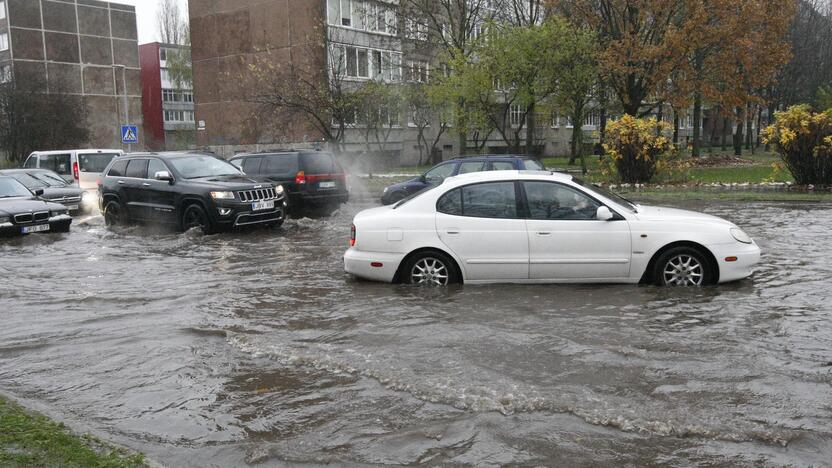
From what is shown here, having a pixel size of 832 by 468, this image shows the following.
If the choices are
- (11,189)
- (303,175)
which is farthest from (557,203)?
(11,189)

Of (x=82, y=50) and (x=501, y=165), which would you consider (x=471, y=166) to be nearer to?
(x=501, y=165)

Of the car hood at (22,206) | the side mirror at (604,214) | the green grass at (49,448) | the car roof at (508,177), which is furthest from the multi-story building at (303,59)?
the green grass at (49,448)

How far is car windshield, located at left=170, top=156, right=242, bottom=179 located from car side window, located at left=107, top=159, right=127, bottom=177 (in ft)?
6.06

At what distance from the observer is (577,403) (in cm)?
520

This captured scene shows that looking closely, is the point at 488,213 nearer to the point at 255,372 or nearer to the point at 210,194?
the point at 255,372

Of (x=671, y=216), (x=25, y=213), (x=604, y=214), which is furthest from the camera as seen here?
(x=25, y=213)

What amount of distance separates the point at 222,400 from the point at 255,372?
649 mm

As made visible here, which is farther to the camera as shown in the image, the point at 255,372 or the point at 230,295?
the point at 230,295

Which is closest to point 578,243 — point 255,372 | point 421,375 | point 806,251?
point 421,375

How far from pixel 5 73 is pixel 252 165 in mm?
46053

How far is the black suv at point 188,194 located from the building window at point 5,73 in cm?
3859

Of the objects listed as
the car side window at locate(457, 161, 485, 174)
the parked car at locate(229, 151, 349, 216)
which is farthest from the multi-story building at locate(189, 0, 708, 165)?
the car side window at locate(457, 161, 485, 174)

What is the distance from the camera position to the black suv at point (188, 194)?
14344mm

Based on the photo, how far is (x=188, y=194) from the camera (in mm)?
14609
